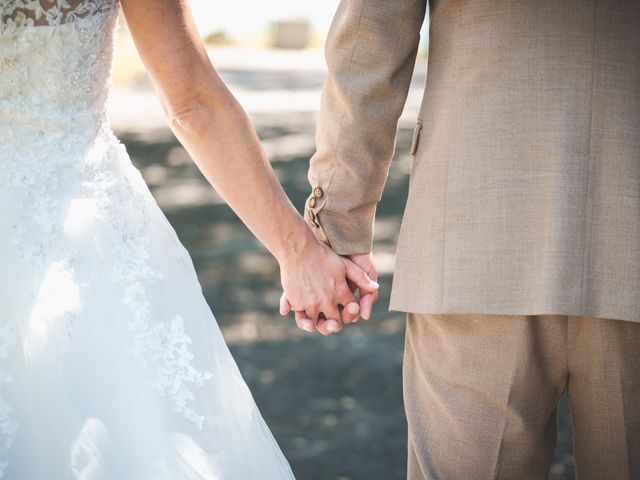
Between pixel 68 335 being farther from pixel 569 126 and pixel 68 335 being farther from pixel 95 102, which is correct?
pixel 569 126

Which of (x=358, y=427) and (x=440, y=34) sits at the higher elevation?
(x=440, y=34)

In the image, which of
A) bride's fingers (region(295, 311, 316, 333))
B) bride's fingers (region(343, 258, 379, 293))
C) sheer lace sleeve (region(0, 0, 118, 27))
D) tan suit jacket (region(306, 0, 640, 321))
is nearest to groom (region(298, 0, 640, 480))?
tan suit jacket (region(306, 0, 640, 321))

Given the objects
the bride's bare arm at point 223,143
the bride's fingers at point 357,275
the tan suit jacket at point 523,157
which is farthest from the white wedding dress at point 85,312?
the bride's fingers at point 357,275

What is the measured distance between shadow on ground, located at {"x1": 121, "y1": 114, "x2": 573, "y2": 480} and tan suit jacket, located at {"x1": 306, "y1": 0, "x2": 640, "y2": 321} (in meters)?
1.83

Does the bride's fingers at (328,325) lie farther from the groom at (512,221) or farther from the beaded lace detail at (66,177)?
the beaded lace detail at (66,177)

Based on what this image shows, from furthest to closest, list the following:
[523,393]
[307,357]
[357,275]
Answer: [307,357] < [357,275] < [523,393]

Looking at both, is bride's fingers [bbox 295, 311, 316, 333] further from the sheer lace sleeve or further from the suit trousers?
the sheer lace sleeve

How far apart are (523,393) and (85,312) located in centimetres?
105

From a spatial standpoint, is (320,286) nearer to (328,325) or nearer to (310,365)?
(328,325)

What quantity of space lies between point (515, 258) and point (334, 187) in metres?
0.63

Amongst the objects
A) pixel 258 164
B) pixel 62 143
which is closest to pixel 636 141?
pixel 258 164

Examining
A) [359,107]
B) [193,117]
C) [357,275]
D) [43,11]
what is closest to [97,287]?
[193,117]

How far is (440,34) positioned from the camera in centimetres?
241

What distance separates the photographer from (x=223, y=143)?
8.18 ft
